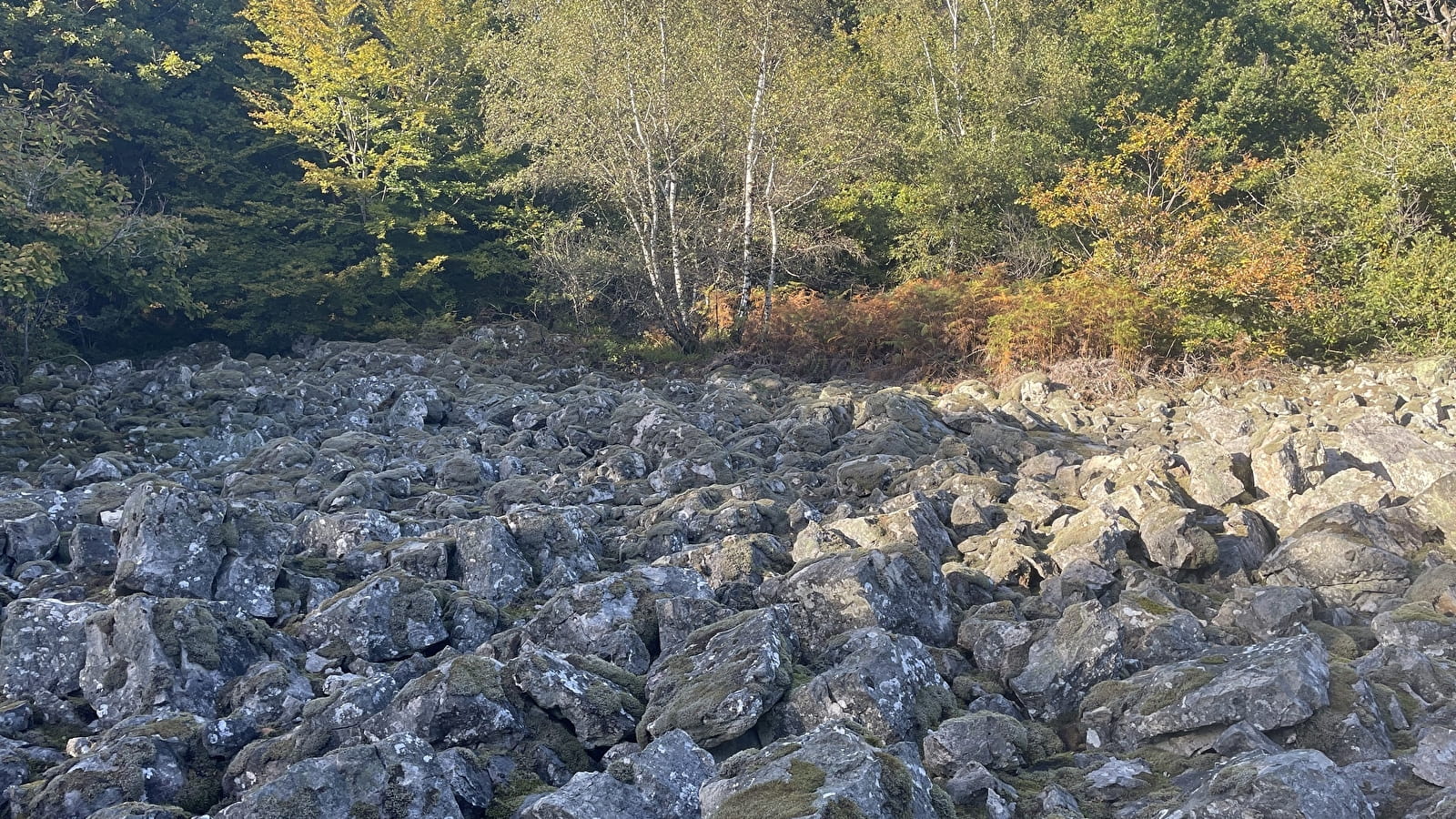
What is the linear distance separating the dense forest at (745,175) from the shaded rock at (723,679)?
14111 mm

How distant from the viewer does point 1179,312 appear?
19.3 metres

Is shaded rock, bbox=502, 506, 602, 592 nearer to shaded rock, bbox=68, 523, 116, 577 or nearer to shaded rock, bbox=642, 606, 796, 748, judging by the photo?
shaded rock, bbox=642, 606, 796, 748

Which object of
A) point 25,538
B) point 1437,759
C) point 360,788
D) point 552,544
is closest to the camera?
point 360,788

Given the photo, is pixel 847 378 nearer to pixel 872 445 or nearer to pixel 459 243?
pixel 872 445

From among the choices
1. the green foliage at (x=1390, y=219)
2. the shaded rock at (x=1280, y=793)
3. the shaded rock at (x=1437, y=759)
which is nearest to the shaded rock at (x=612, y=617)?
the shaded rock at (x=1280, y=793)

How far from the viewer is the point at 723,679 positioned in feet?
19.8

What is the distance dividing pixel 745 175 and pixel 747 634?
18.8m

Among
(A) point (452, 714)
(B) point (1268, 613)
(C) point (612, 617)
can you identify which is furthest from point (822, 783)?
(B) point (1268, 613)

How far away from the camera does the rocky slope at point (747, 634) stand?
5156mm

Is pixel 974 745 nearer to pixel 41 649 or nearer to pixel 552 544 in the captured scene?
pixel 552 544

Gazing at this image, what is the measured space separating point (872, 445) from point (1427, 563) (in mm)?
6210

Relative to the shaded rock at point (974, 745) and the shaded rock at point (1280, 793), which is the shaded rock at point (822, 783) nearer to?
the shaded rock at point (974, 745)

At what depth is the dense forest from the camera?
19578 millimetres

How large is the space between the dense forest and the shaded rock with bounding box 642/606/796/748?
1411cm
